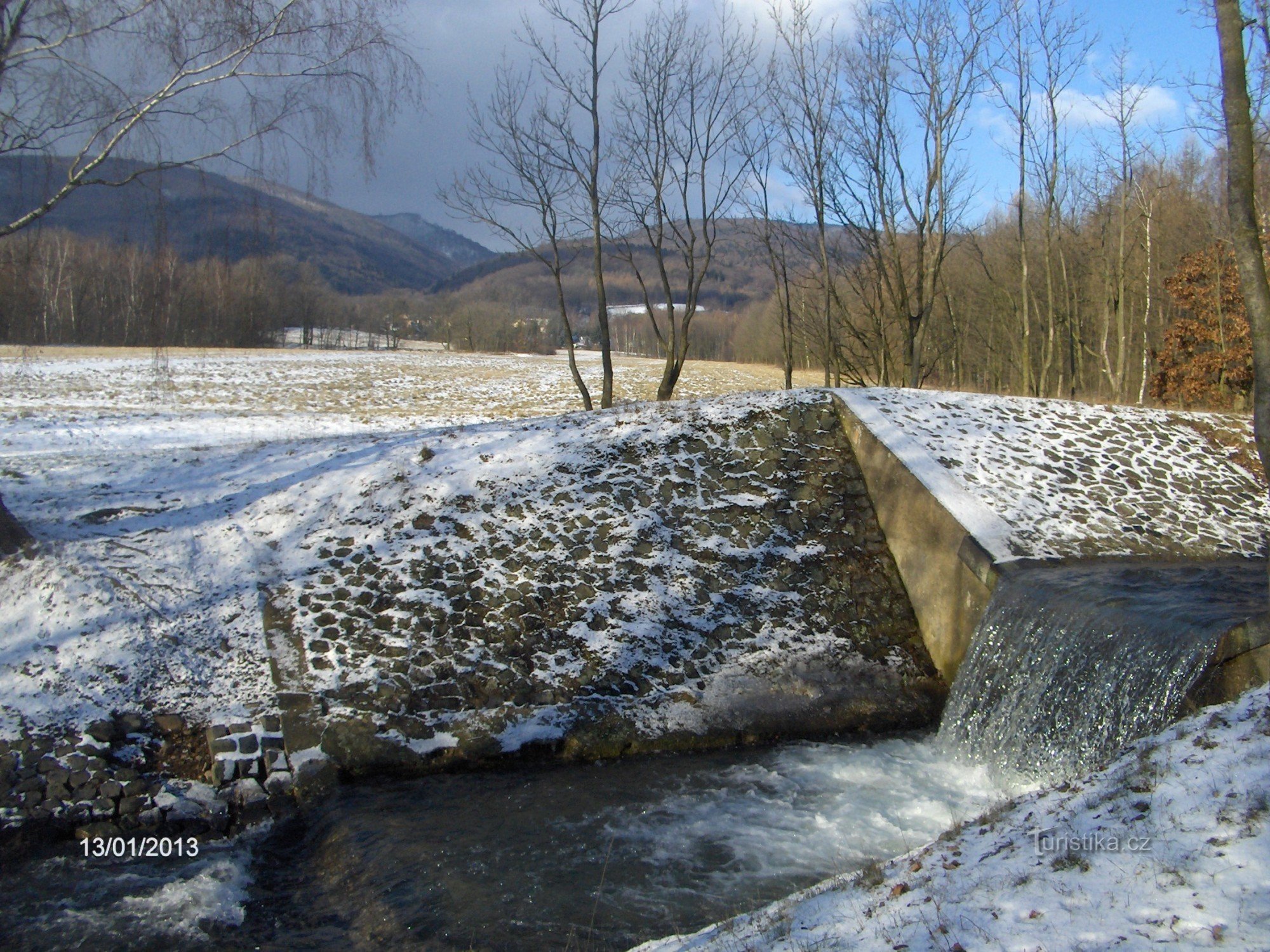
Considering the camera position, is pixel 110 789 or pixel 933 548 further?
pixel 933 548

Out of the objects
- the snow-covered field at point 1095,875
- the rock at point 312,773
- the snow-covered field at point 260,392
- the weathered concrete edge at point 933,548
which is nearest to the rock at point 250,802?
the rock at point 312,773

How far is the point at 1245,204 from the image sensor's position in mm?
5617

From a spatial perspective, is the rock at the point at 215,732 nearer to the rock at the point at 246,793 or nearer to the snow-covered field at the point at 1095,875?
the rock at the point at 246,793

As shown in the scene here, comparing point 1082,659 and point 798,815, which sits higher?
point 1082,659

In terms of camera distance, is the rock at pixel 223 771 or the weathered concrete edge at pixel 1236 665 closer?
the weathered concrete edge at pixel 1236 665

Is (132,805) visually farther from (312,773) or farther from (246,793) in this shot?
(312,773)

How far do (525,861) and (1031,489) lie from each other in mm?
8290

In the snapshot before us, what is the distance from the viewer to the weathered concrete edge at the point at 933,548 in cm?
980

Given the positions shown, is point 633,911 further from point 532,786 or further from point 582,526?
point 582,526

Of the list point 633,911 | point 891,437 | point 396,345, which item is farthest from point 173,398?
point 396,345

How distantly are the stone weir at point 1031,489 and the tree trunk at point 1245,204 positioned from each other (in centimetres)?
346

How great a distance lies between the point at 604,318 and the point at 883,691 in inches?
455

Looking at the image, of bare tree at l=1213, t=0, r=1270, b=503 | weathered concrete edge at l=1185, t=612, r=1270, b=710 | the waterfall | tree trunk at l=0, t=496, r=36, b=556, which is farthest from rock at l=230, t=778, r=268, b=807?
bare tree at l=1213, t=0, r=1270, b=503

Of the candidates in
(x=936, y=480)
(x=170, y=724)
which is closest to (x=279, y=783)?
(x=170, y=724)
